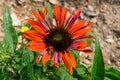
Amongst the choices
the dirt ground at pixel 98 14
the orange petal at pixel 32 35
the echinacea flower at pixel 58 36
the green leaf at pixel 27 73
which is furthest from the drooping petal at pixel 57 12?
the dirt ground at pixel 98 14

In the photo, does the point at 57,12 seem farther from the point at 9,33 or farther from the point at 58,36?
the point at 9,33

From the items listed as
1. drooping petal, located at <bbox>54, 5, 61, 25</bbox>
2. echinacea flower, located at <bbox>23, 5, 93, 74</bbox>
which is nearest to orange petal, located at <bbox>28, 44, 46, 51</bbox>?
echinacea flower, located at <bbox>23, 5, 93, 74</bbox>

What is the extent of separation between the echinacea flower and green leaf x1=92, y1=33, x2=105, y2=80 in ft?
0.14

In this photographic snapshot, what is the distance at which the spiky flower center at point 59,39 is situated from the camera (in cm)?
151

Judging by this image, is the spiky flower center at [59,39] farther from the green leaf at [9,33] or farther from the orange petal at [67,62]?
the green leaf at [9,33]

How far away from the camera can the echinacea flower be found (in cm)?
142

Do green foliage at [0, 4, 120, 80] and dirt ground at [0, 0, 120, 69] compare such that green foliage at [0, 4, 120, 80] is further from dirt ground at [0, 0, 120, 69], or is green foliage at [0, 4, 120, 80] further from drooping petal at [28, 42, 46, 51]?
dirt ground at [0, 0, 120, 69]

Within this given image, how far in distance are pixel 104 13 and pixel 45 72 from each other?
932 mm

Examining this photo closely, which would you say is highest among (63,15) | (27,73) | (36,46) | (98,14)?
(98,14)

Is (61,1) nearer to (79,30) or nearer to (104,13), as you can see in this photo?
(104,13)

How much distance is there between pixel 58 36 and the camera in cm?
156

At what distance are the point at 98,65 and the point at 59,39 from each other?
209 mm

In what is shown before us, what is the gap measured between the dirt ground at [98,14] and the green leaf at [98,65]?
28.1 inches

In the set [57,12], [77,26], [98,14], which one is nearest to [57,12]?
[57,12]
